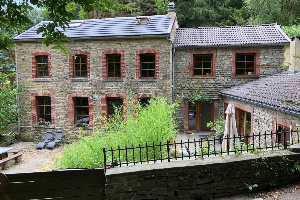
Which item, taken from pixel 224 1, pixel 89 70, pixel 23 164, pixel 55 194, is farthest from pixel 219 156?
pixel 224 1

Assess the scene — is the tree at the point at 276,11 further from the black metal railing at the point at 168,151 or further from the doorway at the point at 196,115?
the black metal railing at the point at 168,151

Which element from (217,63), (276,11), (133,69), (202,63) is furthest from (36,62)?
(276,11)

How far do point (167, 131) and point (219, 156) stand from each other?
185 cm

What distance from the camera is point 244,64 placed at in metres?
13.4

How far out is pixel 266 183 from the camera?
15.4 ft

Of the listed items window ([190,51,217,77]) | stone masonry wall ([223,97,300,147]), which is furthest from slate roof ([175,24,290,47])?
stone masonry wall ([223,97,300,147])

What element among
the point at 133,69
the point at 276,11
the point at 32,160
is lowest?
the point at 32,160

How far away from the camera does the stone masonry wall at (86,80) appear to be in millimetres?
13070

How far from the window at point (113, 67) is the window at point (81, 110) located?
2.12 metres

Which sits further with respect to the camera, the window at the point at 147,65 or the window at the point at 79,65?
the window at the point at 79,65

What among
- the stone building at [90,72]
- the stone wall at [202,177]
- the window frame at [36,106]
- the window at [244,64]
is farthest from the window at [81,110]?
the stone wall at [202,177]

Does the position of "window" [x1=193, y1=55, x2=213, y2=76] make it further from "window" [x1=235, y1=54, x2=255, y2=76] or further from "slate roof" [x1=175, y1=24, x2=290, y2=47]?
"window" [x1=235, y1=54, x2=255, y2=76]

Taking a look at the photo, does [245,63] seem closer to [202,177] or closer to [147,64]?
[147,64]

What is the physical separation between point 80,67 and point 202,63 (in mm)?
7048
